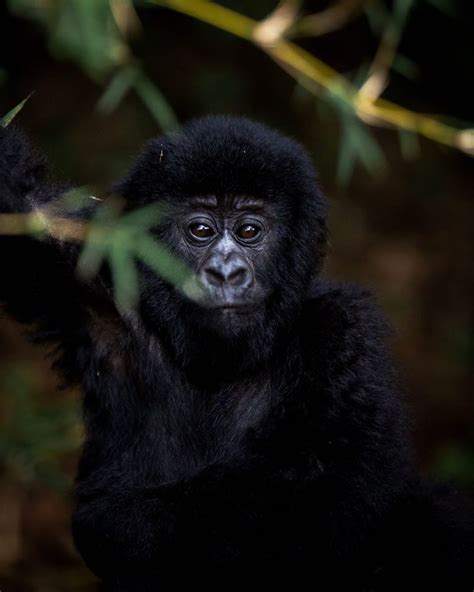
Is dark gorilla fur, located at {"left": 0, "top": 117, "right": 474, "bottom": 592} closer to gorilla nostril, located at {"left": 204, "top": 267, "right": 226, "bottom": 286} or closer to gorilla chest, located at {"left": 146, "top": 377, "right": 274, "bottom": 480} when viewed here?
gorilla chest, located at {"left": 146, "top": 377, "right": 274, "bottom": 480}

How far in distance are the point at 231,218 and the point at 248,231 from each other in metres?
0.12

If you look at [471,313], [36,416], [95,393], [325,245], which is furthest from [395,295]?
[95,393]

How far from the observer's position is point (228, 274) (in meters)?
4.87

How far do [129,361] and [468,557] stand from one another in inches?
77.8

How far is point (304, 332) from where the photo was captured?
16.7ft

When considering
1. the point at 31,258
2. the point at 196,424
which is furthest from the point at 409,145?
the point at 31,258

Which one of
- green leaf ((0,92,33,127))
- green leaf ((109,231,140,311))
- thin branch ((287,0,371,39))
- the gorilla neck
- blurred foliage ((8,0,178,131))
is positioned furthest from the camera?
thin branch ((287,0,371,39))

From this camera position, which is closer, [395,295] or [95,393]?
[95,393]

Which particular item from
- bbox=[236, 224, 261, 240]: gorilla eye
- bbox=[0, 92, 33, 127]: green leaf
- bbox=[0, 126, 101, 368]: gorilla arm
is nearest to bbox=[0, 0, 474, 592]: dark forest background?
Answer: bbox=[0, 126, 101, 368]: gorilla arm

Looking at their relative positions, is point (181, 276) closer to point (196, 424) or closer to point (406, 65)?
point (196, 424)

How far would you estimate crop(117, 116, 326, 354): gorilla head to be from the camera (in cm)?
495

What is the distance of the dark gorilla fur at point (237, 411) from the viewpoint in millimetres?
4590

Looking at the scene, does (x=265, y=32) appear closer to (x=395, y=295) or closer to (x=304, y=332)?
(x=304, y=332)

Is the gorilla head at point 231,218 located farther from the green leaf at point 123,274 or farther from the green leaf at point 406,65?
the green leaf at point 406,65
